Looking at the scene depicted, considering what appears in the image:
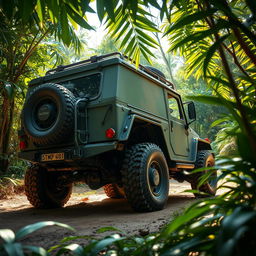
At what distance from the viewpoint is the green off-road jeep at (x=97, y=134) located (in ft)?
10.5

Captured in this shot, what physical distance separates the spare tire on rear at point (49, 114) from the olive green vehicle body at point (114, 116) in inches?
6.1

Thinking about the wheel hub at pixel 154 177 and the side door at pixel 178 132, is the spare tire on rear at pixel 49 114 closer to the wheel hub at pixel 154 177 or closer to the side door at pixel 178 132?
the wheel hub at pixel 154 177

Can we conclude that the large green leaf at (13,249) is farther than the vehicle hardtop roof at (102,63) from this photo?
No

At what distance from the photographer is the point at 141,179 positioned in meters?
3.14

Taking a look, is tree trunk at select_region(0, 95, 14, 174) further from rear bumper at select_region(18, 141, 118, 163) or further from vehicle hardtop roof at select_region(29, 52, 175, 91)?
rear bumper at select_region(18, 141, 118, 163)

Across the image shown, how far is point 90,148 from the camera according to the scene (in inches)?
125

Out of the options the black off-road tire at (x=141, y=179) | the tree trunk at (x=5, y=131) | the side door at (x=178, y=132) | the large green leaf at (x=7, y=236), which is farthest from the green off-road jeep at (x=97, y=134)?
the large green leaf at (x=7, y=236)

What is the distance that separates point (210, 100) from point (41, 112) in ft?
9.42

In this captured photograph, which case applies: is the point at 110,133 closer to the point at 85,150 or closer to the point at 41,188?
the point at 85,150

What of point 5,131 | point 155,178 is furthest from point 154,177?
point 5,131

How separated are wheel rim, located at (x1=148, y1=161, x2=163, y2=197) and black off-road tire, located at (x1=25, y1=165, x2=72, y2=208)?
4.67 ft

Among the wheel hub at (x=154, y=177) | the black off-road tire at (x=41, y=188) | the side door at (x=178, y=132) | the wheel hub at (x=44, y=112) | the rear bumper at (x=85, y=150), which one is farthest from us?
the side door at (x=178, y=132)

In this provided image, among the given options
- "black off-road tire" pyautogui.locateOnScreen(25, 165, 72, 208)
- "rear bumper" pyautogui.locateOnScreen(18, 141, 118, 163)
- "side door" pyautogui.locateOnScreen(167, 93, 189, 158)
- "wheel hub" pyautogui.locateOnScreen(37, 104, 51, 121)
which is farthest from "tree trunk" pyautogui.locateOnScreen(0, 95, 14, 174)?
"side door" pyautogui.locateOnScreen(167, 93, 189, 158)

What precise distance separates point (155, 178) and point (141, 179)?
0.41 m
